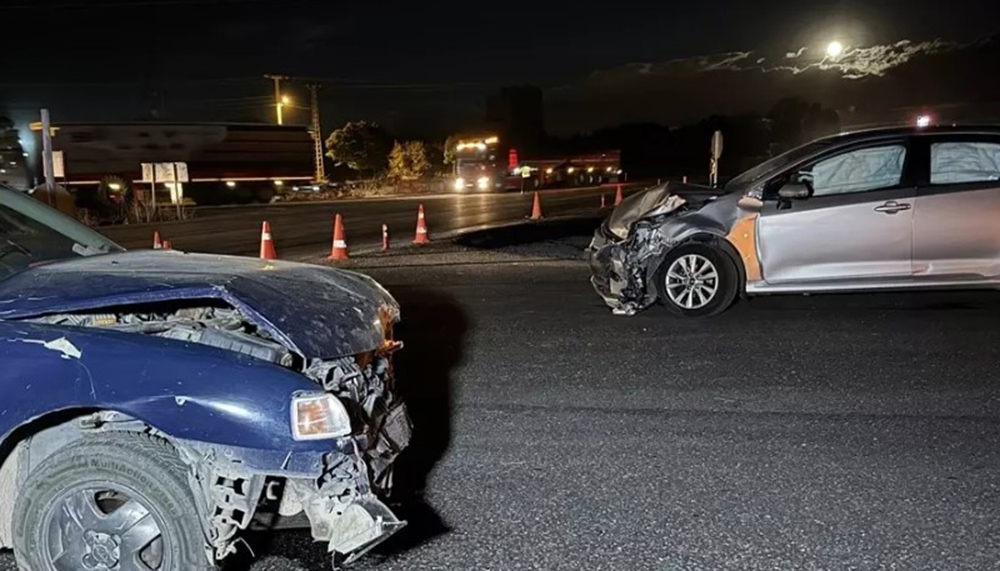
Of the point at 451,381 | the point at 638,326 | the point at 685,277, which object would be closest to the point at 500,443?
the point at 451,381

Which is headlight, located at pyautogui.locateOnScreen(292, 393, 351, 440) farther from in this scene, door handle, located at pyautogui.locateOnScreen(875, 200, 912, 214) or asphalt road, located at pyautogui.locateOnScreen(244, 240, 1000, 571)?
door handle, located at pyautogui.locateOnScreen(875, 200, 912, 214)

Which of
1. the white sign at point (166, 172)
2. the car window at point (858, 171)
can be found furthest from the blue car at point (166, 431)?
the white sign at point (166, 172)

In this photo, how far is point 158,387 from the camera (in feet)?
9.41

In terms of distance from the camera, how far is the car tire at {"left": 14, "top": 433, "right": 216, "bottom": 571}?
289cm

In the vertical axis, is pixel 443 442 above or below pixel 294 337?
below

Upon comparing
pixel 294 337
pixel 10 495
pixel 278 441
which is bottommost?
pixel 10 495

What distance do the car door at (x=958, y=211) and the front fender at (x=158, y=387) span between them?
6875 mm

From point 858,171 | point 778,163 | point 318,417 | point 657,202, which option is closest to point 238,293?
point 318,417

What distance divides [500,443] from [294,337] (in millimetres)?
2203

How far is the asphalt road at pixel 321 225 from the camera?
17484 mm

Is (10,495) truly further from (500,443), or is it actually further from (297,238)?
(297,238)

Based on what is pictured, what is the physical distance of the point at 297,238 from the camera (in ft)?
61.8

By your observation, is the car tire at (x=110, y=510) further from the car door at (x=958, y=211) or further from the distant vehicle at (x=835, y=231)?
the car door at (x=958, y=211)

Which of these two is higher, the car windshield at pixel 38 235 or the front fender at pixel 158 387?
the car windshield at pixel 38 235
